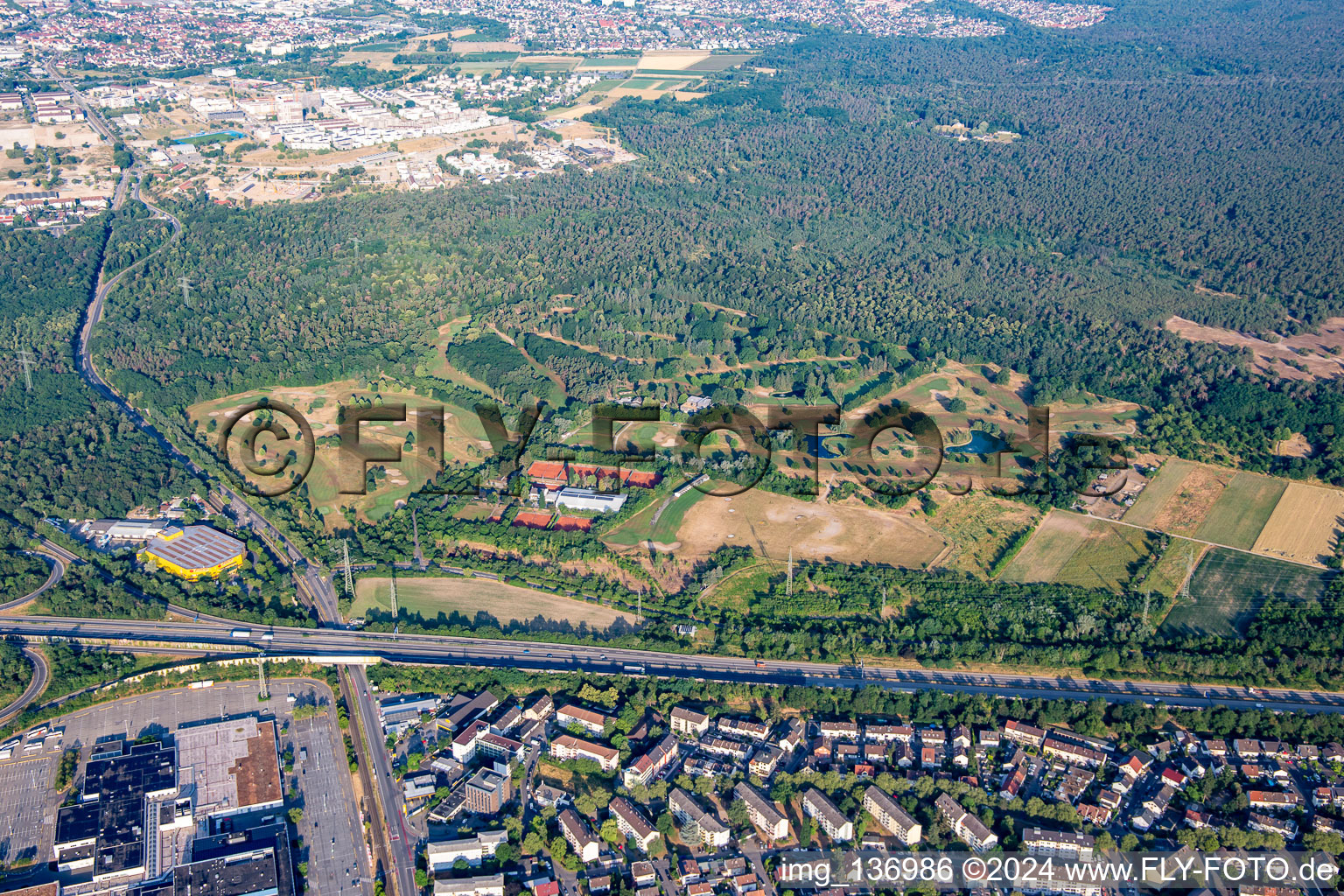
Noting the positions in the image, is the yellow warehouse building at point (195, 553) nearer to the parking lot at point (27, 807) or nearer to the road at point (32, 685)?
the road at point (32, 685)

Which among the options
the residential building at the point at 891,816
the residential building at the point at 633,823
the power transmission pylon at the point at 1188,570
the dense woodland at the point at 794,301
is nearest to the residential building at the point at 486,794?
the residential building at the point at 633,823

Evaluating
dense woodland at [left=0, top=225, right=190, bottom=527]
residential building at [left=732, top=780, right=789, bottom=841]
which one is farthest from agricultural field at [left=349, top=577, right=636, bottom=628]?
dense woodland at [left=0, top=225, right=190, bottom=527]

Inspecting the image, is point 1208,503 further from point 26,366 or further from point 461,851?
→ point 26,366

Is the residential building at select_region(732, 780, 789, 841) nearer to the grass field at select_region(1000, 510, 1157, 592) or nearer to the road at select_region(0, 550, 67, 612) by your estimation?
the grass field at select_region(1000, 510, 1157, 592)

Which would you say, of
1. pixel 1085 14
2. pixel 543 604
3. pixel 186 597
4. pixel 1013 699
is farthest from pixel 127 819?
pixel 1085 14

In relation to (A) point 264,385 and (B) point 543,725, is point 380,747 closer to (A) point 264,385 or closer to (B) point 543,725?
(B) point 543,725

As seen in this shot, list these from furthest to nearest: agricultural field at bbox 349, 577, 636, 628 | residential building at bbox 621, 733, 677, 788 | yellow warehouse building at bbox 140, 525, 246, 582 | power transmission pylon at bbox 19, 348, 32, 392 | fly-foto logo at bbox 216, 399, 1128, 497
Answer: power transmission pylon at bbox 19, 348, 32, 392 < fly-foto logo at bbox 216, 399, 1128, 497 < yellow warehouse building at bbox 140, 525, 246, 582 < agricultural field at bbox 349, 577, 636, 628 < residential building at bbox 621, 733, 677, 788

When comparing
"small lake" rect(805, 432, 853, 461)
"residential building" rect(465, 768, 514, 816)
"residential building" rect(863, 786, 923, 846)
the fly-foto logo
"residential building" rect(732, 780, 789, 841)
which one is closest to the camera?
"residential building" rect(863, 786, 923, 846)
